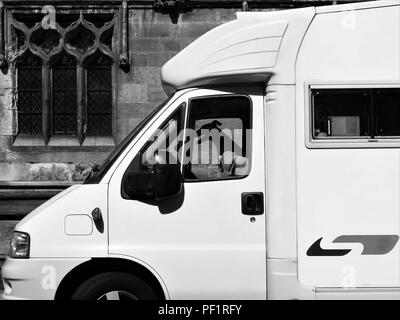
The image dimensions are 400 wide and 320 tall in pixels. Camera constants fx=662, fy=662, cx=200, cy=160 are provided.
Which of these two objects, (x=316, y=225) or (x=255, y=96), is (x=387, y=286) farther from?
(x=255, y=96)

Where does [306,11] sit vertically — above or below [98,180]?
above

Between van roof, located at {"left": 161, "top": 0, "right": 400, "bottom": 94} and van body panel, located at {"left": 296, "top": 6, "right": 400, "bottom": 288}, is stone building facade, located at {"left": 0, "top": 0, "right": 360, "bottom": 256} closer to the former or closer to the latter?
van roof, located at {"left": 161, "top": 0, "right": 400, "bottom": 94}

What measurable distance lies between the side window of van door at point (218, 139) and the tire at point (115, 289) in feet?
2.86

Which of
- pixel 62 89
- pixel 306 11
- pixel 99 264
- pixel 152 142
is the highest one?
pixel 62 89

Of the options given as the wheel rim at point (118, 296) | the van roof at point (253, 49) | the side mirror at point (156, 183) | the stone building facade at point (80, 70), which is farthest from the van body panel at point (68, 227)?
the stone building facade at point (80, 70)

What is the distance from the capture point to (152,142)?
5.10 m

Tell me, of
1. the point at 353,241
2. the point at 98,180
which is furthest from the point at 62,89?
the point at 353,241

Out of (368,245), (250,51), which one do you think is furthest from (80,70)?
(368,245)

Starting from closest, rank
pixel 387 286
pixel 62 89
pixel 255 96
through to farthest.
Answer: pixel 387 286 < pixel 255 96 < pixel 62 89

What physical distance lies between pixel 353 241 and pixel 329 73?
48.9 inches

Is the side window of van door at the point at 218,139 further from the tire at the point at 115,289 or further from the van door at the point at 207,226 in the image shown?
the tire at the point at 115,289

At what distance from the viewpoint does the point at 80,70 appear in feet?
47.6

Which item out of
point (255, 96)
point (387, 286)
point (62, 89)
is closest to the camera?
point (387, 286)

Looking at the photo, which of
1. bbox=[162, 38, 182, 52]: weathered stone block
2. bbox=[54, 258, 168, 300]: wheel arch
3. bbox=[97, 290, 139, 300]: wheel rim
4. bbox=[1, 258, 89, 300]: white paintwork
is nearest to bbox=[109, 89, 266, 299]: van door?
bbox=[54, 258, 168, 300]: wheel arch
